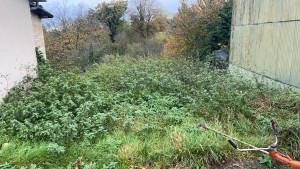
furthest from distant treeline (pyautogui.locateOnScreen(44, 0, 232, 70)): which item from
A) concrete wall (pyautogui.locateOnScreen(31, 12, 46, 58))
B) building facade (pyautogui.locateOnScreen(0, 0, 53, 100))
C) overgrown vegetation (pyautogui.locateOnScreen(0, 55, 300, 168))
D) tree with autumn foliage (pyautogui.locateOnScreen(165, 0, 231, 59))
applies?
overgrown vegetation (pyautogui.locateOnScreen(0, 55, 300, 168))

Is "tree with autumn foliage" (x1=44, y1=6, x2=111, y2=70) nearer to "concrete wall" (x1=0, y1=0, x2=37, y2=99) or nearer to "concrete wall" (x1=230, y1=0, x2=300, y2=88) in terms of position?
"concrete wall" (x1=0, y1=0, x2=37, y2=99)

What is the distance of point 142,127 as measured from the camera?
12.1ft

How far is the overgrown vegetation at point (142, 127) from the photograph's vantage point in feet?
9.27

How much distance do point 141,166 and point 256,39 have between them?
6514 mm

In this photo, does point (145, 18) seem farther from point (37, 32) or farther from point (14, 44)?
point (14, 44)

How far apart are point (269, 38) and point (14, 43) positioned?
7.51 m

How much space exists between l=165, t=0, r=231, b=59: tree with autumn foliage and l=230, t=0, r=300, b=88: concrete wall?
17.4 feet

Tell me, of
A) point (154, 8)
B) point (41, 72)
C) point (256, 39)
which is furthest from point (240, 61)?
point (154, 8)

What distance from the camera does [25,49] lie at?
6355 mm

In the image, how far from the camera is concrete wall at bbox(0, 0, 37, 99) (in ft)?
16.9

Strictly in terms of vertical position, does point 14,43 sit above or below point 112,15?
below

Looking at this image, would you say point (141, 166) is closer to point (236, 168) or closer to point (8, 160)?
point (236, 168)

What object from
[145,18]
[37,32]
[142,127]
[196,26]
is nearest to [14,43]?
[37,32]

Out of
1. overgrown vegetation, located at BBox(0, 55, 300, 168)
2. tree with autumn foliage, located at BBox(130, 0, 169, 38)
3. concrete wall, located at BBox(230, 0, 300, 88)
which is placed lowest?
overgrown vegetation, located at BBox(0, 55, 300, 168)
